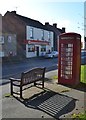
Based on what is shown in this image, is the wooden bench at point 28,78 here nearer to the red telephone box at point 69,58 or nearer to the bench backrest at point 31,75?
the bench backrest at point 31,75

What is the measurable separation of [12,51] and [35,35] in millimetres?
6819

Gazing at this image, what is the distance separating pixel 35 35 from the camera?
4594cm

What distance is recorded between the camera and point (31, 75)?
371 inches

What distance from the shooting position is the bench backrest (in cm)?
867

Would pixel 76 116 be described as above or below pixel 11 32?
below

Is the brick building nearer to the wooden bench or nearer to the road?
the road

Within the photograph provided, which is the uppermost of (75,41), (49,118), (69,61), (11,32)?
(11,32)

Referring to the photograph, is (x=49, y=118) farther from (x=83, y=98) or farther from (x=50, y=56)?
(x=50, y=56)

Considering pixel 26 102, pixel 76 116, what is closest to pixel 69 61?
pixel 26 102

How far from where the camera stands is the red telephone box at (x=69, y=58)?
10.8 m

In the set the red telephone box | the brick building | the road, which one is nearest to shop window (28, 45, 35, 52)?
the brick building

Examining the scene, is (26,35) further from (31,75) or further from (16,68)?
(31,75)

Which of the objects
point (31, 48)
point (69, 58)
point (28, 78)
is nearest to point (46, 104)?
point (28, 78)

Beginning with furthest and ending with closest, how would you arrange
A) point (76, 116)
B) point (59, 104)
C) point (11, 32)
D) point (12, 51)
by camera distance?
point (11, 32) < point (12, 51) < point (59, 104) < point (76, 116)
